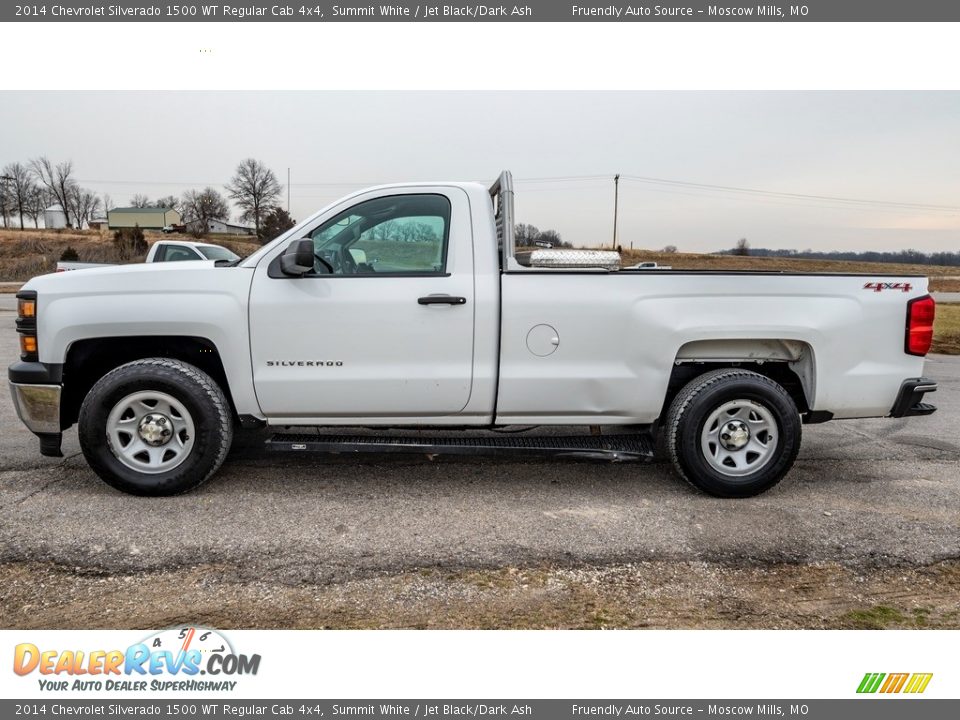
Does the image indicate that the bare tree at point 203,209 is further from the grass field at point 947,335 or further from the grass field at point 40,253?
the grass field at point 947,335

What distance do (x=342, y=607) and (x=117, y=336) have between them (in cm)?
237

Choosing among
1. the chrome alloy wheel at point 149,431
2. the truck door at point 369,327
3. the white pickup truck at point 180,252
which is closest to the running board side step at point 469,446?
the truck door at point 369,327

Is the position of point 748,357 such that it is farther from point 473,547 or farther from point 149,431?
point 149,431

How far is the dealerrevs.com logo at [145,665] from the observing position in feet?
7.77

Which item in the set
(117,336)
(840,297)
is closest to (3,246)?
(117,336)

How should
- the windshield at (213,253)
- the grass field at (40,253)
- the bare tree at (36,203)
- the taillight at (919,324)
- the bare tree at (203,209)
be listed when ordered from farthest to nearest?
the bare tree at (36,203) → the bare tree at (203,209) → the grass field at (40,253) → the windshield at (213,253) → the taillight at (919,324)

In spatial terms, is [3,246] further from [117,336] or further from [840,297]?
[840,297]

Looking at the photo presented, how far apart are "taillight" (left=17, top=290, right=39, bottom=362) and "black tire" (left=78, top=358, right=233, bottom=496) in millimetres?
477

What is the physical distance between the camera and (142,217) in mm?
90312

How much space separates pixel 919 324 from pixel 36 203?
85.8m

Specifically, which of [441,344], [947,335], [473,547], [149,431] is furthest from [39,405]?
[947,335]

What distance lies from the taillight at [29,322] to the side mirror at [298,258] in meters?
1.60

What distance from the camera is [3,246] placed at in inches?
1656

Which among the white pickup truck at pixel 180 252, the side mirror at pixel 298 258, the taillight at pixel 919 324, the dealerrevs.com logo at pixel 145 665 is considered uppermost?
the white pickup truck at pixel 180 252
